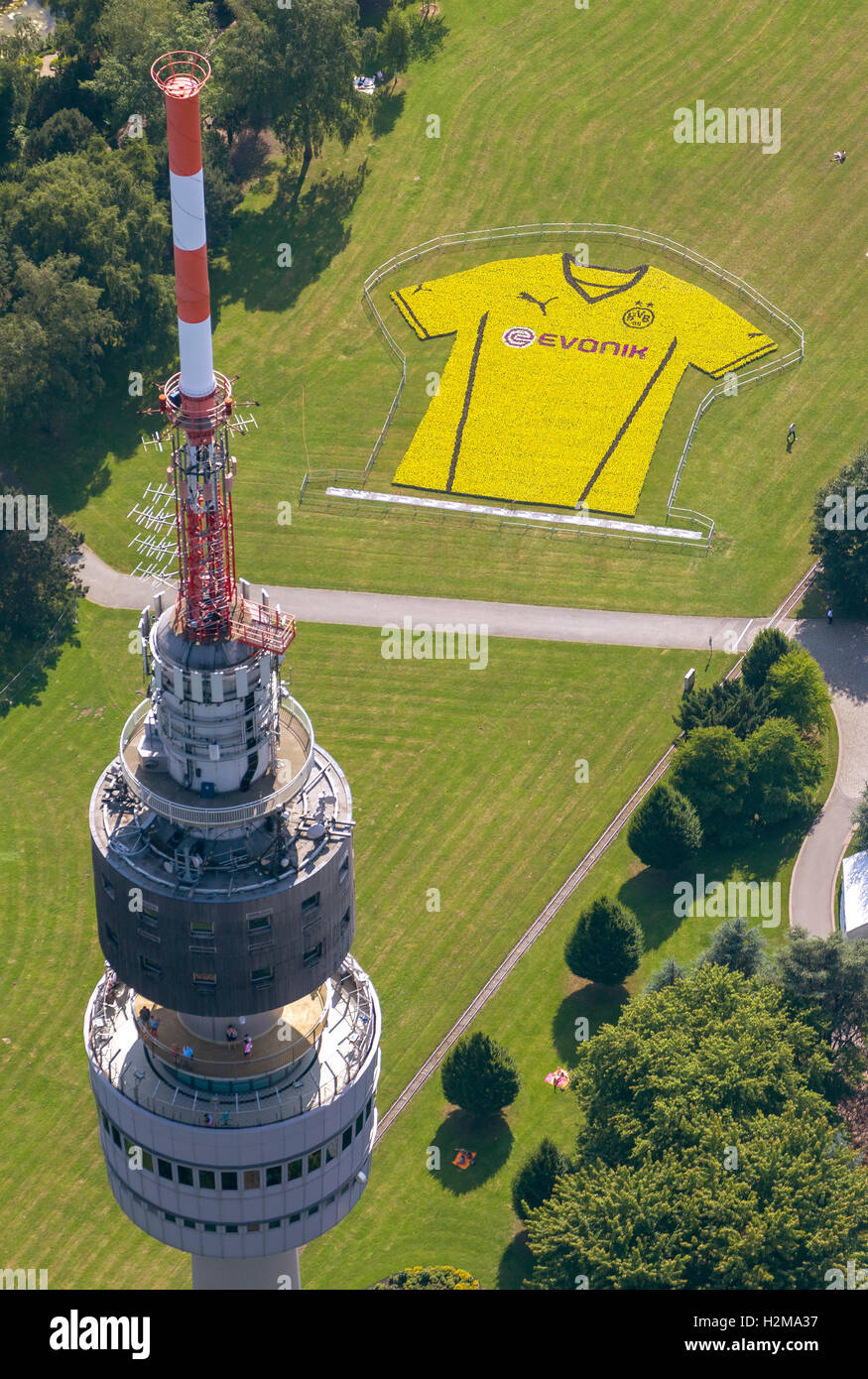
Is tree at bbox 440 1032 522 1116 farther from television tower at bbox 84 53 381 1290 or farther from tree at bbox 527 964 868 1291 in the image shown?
television tower at bbox 84 53 381 1290

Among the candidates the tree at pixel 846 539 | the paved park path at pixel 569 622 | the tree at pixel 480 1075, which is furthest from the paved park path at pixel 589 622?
the tree at pixel 480 1075

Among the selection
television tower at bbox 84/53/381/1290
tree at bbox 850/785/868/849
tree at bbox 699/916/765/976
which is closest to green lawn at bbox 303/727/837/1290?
tree at bbox 850/785/868/849

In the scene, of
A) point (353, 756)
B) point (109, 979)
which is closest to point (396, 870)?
point (353, 756)

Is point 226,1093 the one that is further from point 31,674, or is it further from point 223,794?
point 31,674

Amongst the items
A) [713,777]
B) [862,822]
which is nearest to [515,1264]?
[713,777]

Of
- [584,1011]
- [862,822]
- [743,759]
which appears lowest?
[584,1011]

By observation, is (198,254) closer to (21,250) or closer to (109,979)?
(109,979)

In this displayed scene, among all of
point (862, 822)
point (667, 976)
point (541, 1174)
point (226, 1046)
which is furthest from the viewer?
point (862, 822)

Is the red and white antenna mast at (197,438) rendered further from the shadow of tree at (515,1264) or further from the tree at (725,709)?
the tree at (725,709)
